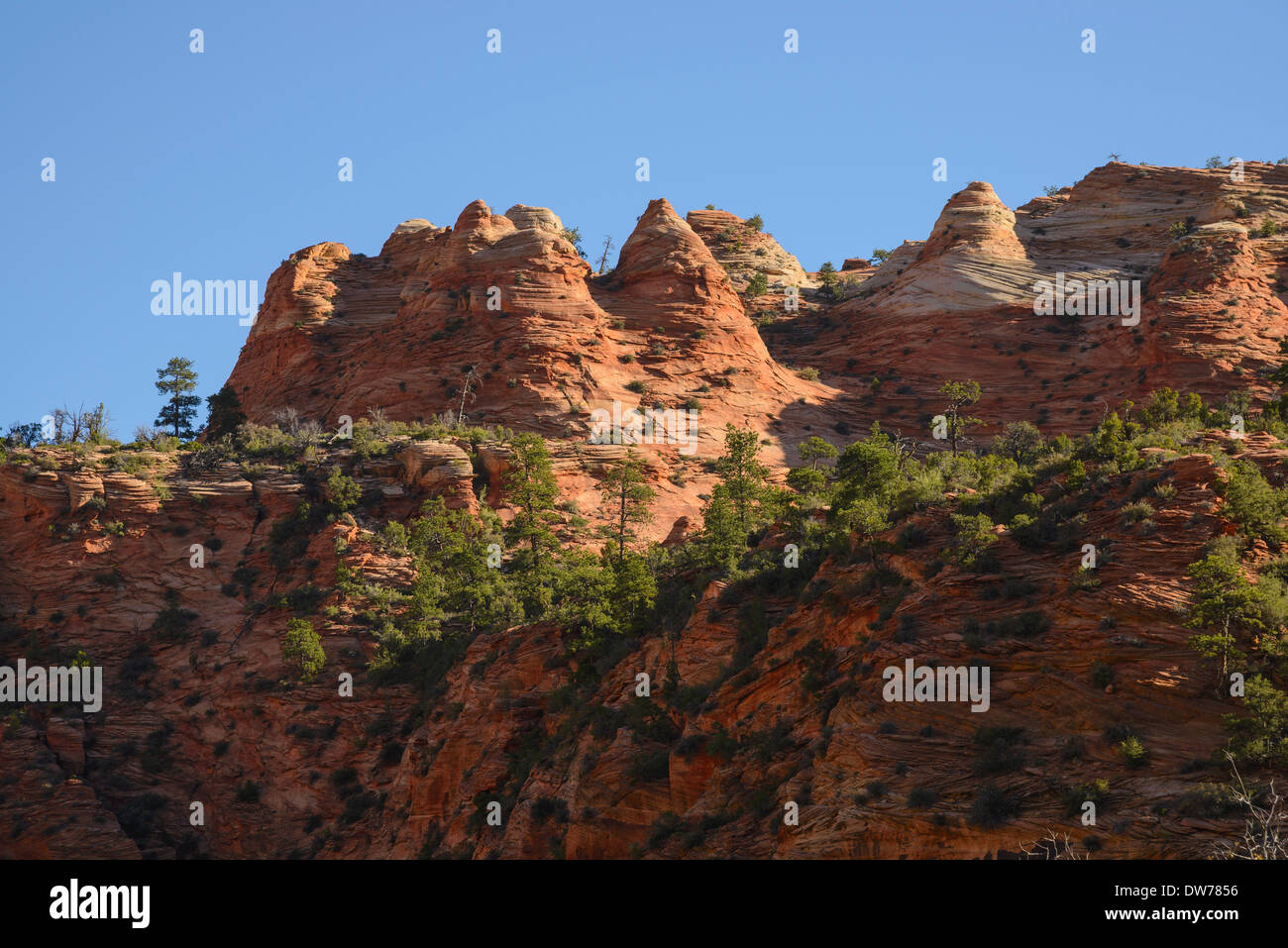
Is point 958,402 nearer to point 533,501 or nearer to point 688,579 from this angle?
point 533,501

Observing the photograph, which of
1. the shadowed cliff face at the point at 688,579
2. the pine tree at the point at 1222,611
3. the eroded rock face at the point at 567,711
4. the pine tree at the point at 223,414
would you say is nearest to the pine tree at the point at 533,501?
the shadowed cliff face at the point at 688,579

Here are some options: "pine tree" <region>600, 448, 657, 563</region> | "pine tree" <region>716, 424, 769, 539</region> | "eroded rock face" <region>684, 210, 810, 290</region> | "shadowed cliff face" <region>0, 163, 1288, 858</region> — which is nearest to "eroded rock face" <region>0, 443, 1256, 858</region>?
"shadowed cliff face" <region>0, 163, 1288, 858</region>

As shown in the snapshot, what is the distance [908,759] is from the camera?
101 feet

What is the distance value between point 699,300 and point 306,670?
35.6 metres

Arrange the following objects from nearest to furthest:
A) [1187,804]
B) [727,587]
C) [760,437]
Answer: [1187,804] → [727,587] → [760,437]

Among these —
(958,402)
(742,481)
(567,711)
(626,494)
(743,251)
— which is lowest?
(567,711)

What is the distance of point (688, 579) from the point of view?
47312 mm

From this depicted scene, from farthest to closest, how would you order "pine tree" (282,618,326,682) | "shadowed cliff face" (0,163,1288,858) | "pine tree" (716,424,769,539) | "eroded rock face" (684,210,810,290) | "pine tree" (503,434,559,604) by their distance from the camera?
"eroded rock face" (684,210,810,290) → "pine tree" (282,618,326,682) → "pine tree" (503,434,559,604) → "pine tree" (716,424,769,539) → "shadowed cliff face" (0,163,1288,858)

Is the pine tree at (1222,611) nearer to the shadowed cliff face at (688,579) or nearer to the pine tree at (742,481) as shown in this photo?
the shadowed cliff face at (688,579)

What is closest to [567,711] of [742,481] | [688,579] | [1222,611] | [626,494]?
[688,579]

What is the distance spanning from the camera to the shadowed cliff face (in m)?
31.5

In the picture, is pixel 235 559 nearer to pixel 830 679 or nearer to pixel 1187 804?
pixel 830 679

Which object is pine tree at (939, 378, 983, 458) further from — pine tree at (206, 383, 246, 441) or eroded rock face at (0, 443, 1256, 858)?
pine tree at (206, 383, 246, 441)

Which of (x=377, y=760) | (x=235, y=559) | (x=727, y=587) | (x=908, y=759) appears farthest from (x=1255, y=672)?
(x=235, y=559)
